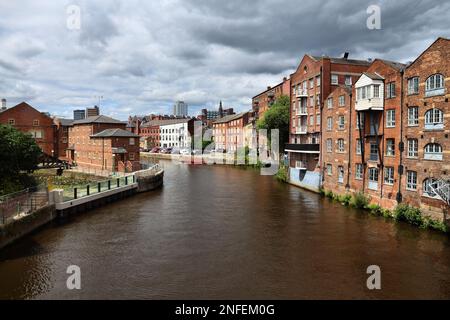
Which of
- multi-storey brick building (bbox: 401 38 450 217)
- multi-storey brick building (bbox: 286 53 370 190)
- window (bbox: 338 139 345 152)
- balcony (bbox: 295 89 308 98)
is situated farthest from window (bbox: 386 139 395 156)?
balcony (bbox: 295 89 308 98)

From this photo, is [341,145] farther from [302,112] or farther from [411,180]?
[302,112]

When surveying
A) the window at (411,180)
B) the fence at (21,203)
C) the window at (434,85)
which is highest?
the window at (434,85)

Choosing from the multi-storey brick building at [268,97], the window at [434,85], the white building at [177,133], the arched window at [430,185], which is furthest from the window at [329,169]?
the white building at [177,133]

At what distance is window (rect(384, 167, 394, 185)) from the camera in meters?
27.3

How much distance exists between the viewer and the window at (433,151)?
22.8 meters

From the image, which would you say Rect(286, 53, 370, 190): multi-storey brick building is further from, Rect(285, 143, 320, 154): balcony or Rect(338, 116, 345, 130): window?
Rect(338, 116, 345, 130): window

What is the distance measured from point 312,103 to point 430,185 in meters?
25.0

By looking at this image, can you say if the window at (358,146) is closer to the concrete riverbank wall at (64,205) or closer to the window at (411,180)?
the window at (411,180)

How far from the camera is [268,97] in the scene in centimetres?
8244

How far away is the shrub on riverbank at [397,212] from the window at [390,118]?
6479mm

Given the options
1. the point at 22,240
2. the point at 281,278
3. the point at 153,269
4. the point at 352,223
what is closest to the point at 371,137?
the point at 352,223

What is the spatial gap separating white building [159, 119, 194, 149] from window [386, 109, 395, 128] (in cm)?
9395

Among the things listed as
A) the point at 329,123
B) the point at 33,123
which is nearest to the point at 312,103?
the point at 329,123

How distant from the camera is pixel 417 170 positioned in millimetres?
24484
